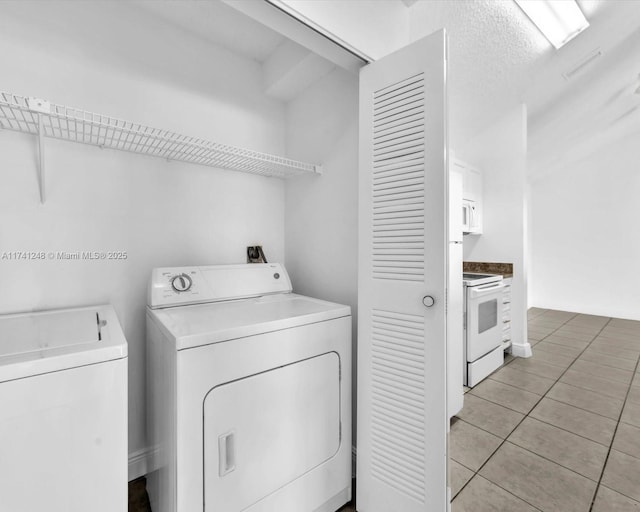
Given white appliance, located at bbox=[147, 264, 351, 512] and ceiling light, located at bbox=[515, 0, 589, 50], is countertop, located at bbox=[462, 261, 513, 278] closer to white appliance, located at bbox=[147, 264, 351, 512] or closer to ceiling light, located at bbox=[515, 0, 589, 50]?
ceiling light, located at bbox=[515, 0, 589, 50]

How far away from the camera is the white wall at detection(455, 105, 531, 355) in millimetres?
3449

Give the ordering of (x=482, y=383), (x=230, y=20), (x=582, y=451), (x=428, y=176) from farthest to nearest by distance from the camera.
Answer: (x=482, y=383)
(x=582, y=451)
(x=230, y=20)
(x=428, y=176)

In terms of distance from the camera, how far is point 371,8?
4.49ft

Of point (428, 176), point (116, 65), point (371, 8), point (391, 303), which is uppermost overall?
point (371, 8)

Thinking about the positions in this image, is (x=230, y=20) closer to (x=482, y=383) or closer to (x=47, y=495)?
(x=47, y=495)

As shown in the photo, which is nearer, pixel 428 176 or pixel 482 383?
pixel 428 176

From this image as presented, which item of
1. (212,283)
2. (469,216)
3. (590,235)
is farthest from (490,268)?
(212,283)

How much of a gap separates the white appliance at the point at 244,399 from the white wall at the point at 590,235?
6.02 meters

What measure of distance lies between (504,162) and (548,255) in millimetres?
3300

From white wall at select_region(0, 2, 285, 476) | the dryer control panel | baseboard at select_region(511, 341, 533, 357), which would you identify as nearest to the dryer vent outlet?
white wall at select_region(0, 2, 285, 476)

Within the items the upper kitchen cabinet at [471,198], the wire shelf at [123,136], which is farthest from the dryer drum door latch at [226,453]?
the upper kitchen cabinet at [471,198]

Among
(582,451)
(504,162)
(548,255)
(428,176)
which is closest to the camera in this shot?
(428,176)

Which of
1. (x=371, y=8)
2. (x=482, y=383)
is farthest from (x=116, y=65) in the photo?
(x=482, y=383)

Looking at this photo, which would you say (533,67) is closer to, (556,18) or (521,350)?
(556,18)
